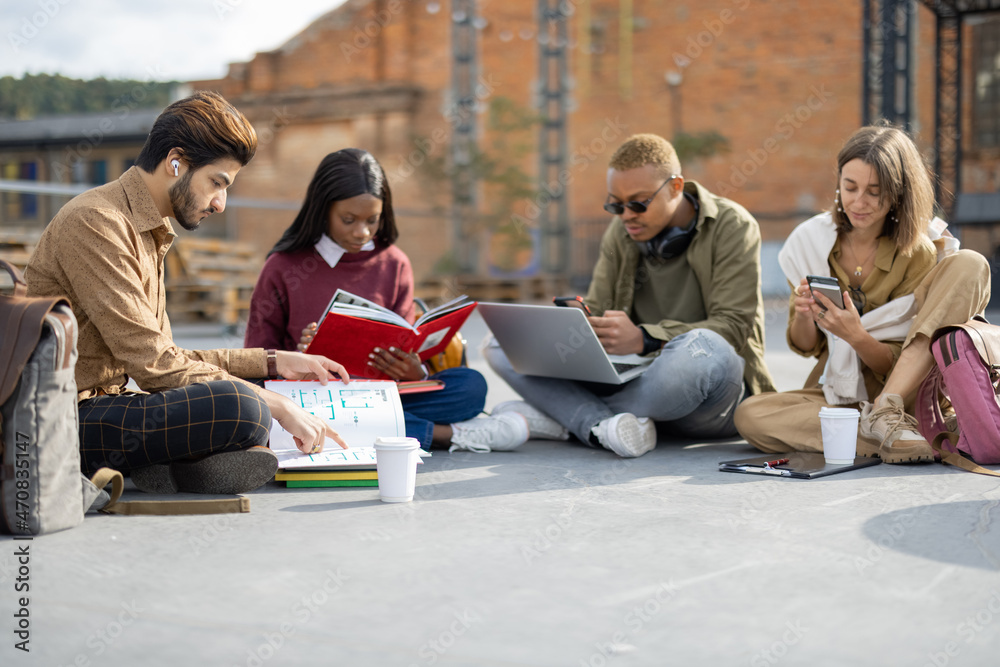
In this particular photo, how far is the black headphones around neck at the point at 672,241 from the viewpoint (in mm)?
3746

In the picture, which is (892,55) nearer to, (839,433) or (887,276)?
(887,276)

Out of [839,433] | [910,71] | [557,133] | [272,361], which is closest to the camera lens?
[272,361]

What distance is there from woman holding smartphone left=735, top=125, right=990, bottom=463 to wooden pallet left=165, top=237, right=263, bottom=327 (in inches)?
279

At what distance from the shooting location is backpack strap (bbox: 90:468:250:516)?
2.49 metres

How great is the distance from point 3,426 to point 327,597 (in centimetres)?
90

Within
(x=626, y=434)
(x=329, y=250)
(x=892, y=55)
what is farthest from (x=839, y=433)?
(x=892, y=55)

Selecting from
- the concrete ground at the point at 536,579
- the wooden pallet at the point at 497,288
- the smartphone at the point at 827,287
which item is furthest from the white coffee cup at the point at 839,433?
the wooden pallet at the point at 497,288

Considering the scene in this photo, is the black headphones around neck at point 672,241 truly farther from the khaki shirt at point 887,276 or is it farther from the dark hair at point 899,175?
the dark hair at point 899,175

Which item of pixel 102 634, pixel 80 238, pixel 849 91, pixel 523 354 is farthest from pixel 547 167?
pixel 102 634

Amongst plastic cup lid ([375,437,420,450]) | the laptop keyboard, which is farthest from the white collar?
plastic cup lid ([375,437,420,450])

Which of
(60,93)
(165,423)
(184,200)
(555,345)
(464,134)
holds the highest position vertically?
(60,93)

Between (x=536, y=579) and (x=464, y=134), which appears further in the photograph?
(x=464, y=134)

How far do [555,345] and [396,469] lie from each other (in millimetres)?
985

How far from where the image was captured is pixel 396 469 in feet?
8.80
